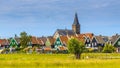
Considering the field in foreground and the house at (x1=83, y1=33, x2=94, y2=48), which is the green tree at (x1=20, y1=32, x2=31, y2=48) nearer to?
the house at (x1=83, y1=33, x2=94, y2=48)

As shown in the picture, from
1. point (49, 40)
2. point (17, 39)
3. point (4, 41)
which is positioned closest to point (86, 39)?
point (49, 40)

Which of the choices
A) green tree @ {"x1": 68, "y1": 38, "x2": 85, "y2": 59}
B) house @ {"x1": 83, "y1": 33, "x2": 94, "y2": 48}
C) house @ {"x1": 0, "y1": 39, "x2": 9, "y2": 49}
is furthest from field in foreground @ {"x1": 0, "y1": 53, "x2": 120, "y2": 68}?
house @ {"x1": 0, "y1": 39, "x2": 9, "y2": 49}

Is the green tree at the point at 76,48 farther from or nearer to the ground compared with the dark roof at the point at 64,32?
nearer to the ground

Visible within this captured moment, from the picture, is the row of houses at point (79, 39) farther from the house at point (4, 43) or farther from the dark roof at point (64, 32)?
the dark roof at point (64, 32)

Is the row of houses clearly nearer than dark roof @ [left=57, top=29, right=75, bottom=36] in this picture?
Yes

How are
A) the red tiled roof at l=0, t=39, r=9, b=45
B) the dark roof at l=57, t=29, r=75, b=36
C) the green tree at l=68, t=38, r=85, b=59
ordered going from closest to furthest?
the green tree at l=68, t=38, r=85, b=59, the red tiled roof at l=0, t=39, r=9, b=45, the dark roof at l=57, t=29, r=75, b=36

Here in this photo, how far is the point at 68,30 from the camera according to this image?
18475cm

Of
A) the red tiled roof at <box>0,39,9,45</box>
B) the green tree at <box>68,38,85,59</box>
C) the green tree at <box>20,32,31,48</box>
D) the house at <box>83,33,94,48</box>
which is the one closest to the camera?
the green tree at <box>68,38,85,59</box>

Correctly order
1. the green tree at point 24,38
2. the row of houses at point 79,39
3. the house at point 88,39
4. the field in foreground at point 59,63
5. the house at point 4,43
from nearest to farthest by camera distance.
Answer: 1. the field in foreground at point 59,63
2. the row of houses at point 79,39
3. the green tree at point 24,38
4. the house at point 88,39
5. the house at point 4,43

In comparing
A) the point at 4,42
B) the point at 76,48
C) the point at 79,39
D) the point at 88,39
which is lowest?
the point at 76,48

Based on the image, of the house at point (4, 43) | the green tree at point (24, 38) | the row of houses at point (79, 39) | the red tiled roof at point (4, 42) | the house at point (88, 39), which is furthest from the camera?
the red tiled roof at point (4, 42)

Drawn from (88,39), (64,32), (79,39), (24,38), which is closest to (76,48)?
(79,39)

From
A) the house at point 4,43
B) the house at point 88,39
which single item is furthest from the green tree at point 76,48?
the house at point 4,43

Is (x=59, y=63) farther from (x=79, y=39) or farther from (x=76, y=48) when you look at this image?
(x=79, y=39)
